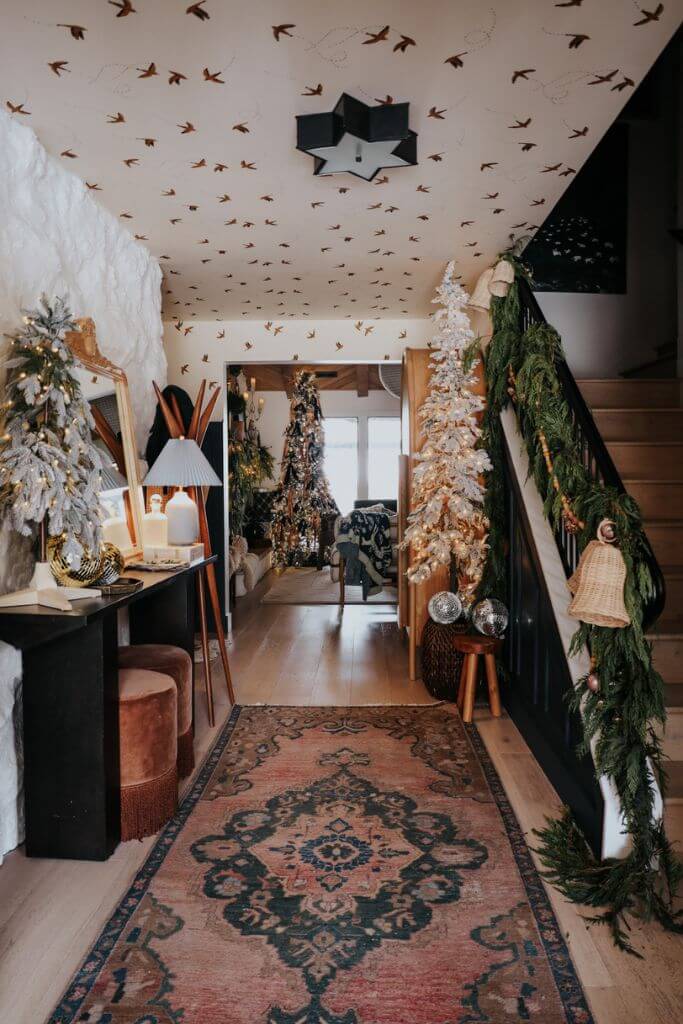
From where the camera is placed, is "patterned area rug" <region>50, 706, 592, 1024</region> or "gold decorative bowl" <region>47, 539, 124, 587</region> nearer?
"patterned area rug" <region>50, 706, 592, 1024</region>

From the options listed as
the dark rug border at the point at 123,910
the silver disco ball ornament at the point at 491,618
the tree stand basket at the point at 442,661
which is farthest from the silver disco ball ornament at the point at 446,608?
the dark rug border at the point at 123,910

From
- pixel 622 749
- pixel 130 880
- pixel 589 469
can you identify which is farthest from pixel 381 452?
pixel 130 880

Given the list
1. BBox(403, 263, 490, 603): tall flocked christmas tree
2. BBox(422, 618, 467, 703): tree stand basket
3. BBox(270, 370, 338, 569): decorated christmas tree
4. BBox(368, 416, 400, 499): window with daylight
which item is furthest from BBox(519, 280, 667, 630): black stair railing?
BBox(368, 416, 400, 499): window with daylight

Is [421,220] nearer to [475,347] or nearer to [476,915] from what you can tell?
[475,347]

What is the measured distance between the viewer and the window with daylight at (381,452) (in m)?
11.4

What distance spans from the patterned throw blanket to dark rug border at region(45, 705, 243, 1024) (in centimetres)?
384

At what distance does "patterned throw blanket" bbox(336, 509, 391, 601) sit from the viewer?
695 cm

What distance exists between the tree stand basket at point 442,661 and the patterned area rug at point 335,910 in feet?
2.73

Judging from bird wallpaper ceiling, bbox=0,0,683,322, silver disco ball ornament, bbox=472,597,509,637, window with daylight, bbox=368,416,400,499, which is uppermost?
bird wallpaper ceiling, bbox=0,0,683,322

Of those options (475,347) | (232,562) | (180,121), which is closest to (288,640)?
(232,562)

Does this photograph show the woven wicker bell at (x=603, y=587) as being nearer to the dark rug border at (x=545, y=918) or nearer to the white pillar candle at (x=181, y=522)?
the dark rug border at (x=545, y=918)

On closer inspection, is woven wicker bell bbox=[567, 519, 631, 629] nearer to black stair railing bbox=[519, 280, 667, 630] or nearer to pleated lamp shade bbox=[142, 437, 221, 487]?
black stair railing bbox=[519, 280, 667, 630]

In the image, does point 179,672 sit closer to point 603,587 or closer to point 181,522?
point 181,522

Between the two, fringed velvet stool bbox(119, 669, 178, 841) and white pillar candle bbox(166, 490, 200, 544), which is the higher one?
white pillar candle bbox(166, 490, 200, 544)
